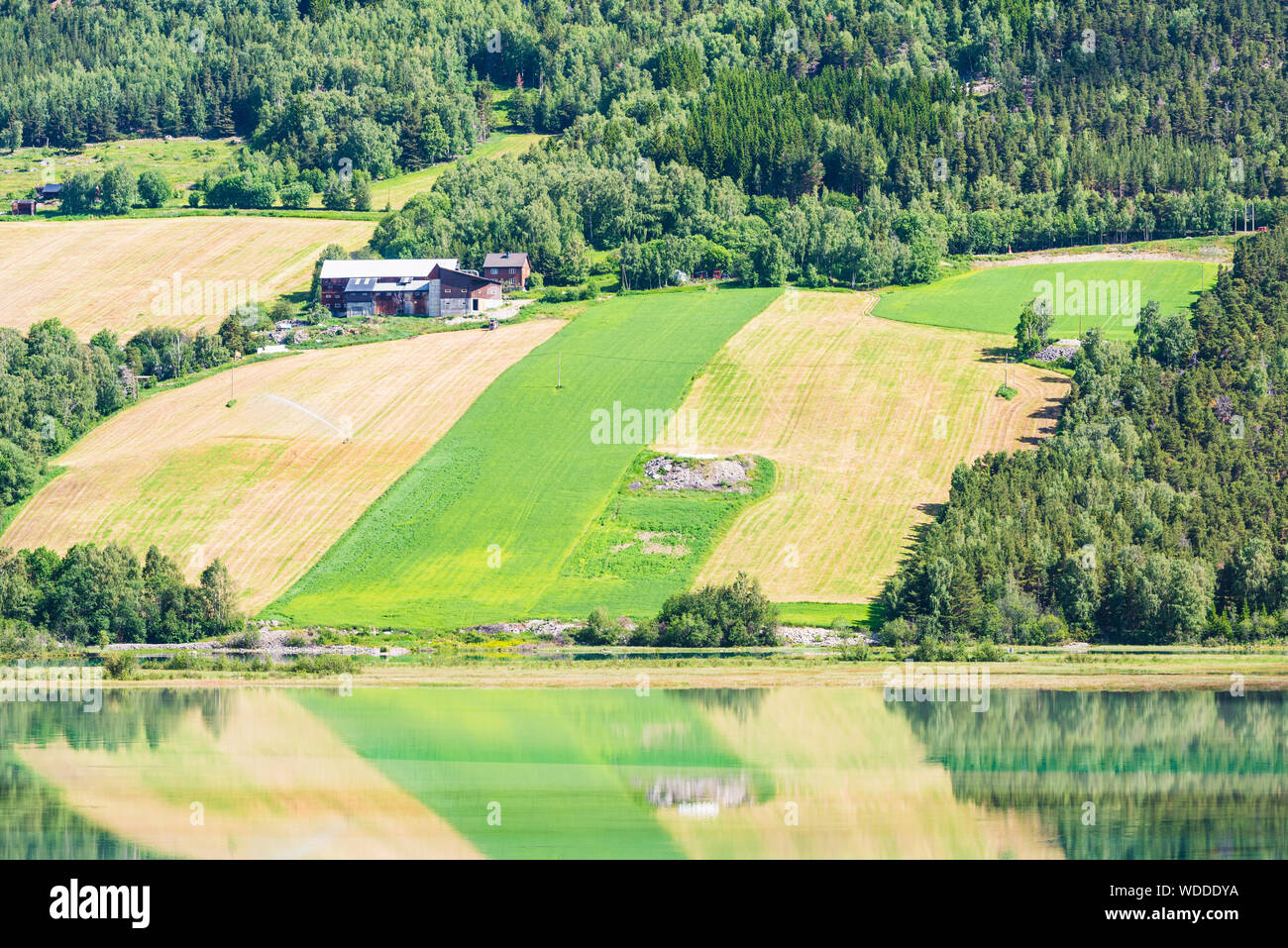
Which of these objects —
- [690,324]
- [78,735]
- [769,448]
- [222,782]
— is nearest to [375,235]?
[690,324]

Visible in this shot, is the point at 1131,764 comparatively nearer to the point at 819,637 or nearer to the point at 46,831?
the point at 819,637

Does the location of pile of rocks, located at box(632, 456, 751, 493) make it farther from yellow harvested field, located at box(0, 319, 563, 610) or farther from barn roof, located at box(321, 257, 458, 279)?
barn roof, located at box(321, 257, 458, 279)

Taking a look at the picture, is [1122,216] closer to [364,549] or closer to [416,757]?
[364,549]

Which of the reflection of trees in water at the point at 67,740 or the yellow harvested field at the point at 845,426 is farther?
the yellow harvested field at the point at 845,426

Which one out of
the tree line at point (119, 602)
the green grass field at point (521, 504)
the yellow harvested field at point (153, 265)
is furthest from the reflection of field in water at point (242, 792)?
the yellow harvested field at point (153, 265)

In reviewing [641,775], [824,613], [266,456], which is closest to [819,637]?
[824,613]

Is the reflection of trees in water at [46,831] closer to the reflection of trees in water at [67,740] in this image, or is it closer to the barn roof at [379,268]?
the reflection of trees in water at [67,740]
